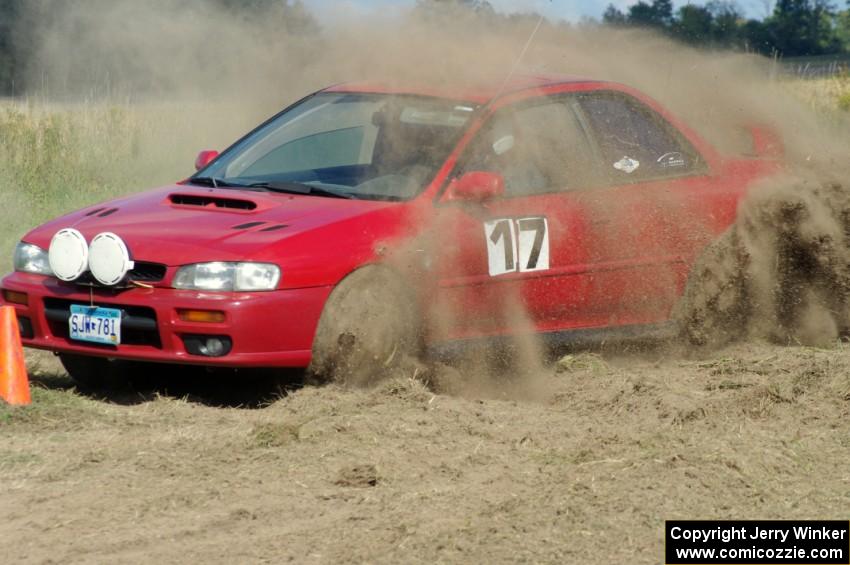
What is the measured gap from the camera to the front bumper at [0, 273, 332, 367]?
19.6 feet

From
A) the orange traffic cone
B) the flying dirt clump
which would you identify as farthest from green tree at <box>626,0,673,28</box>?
the orange traffic cone

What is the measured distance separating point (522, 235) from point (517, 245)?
0.21 ft

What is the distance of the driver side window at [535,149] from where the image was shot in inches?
277

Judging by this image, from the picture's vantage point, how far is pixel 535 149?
23.6 ft

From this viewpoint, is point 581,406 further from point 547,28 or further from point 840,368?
point 547,28

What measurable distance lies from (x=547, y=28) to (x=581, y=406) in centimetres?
553

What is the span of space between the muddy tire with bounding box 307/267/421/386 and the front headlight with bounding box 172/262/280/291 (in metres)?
0.33

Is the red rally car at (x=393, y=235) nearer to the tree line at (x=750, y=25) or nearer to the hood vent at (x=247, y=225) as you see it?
the hood vent at (x=247, y=225)

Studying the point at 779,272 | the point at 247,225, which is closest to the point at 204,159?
the point at 247,225

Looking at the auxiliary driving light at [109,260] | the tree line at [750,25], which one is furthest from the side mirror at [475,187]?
the tree line at [750,25]

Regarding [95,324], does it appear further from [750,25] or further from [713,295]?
[750,25]

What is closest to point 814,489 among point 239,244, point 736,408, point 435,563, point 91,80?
point 736,408

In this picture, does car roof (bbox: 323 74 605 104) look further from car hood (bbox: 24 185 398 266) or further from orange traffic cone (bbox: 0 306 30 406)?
orange traffic cone (bbox: 0 306 30 406)

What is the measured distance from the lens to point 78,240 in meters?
6.29
